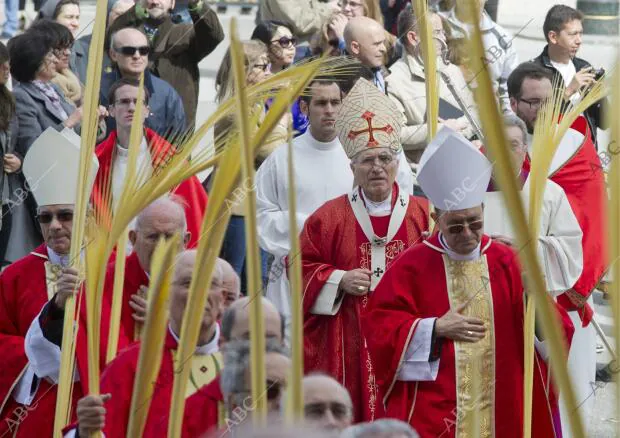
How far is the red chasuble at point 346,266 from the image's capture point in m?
6.43

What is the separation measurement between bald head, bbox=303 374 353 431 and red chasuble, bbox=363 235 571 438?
171 cm

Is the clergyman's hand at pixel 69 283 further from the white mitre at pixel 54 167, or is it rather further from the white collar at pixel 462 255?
the white collar at pixel 462 255

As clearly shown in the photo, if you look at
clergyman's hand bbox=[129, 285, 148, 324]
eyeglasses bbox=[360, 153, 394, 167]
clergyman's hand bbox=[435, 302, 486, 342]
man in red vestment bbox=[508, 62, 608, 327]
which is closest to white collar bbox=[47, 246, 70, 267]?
clergyman's hand bbox=[129, 285, 148, 324]

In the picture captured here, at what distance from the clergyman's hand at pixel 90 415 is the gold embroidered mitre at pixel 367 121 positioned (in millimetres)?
1939

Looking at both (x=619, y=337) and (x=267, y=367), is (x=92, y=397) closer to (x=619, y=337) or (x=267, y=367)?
(x=267, y=367)

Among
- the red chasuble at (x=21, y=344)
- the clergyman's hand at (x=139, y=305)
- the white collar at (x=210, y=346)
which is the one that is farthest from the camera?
the red chasuble at (x=21, y=344)

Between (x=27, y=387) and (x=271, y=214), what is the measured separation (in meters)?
1.39

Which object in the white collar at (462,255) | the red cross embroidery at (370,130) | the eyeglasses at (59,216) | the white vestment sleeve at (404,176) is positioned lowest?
the white collar at (462,255)

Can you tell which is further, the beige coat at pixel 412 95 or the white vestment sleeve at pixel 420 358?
the beige coat at pixel 412 95

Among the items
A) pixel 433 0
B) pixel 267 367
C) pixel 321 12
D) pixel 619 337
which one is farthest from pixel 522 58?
pixel 619 337

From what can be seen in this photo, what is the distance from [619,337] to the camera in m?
2.42

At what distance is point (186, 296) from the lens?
4.78m

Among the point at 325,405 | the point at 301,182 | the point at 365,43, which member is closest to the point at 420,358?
the point at 301,182

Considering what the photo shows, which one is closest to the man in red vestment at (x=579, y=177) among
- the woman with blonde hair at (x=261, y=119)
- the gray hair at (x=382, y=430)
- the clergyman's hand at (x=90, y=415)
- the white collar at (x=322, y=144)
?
the white collar at (x=322, y=144)
